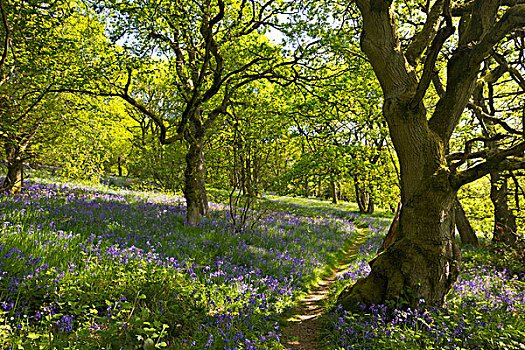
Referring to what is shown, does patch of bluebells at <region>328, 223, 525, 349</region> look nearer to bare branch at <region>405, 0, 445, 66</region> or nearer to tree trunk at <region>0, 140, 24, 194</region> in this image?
bare branch at <region>405, 0, 445, 66</region>

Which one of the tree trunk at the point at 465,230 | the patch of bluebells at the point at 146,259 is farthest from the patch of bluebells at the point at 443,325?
the tree trunk at the point at 465,230

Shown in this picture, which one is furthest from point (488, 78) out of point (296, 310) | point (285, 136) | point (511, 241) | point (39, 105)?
point (39, 105)

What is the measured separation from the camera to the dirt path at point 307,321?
4.70 m

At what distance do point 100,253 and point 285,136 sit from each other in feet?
23.3

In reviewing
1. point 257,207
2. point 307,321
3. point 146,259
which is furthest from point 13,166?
point 307,321

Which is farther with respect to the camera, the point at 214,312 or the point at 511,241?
the point at 511,241

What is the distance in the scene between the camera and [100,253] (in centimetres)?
535

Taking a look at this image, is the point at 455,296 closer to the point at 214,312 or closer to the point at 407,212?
the point at 407,212

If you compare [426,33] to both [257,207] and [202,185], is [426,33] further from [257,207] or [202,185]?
[202,185]

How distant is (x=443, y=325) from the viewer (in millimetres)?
4371

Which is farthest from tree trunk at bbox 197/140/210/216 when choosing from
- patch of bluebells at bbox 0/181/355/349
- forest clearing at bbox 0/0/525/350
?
patch of bluebells at bbox 0/181/355/349

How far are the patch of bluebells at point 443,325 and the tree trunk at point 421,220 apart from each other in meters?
0.33

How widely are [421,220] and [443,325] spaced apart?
6.03 ft

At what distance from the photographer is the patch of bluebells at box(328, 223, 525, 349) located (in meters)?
3.97
